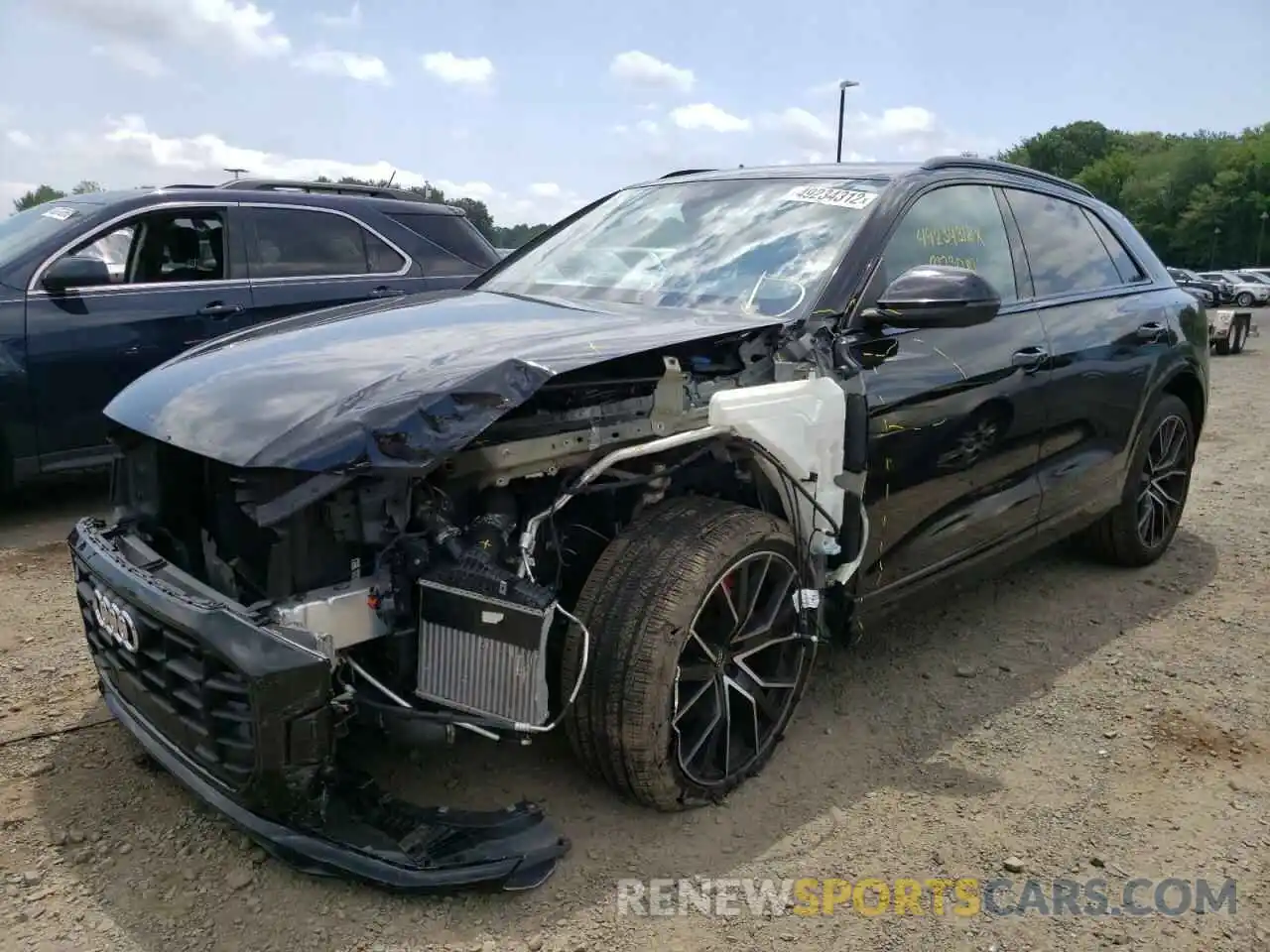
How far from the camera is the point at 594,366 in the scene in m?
2.48

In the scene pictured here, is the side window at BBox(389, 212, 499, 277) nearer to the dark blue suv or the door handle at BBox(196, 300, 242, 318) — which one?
the dark blue suv

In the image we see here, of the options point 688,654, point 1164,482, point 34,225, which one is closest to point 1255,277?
point 1164,482

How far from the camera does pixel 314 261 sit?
20.4 feet

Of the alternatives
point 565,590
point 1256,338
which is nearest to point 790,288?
point 565,590

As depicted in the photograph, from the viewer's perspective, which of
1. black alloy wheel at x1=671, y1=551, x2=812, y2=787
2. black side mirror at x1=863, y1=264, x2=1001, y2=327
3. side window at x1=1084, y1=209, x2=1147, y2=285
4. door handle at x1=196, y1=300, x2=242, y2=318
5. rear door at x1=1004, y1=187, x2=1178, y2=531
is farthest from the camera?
door handle at x1=196, y1=300, x2=242, y2=318

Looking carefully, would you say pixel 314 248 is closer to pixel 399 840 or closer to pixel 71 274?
pixel 71 274

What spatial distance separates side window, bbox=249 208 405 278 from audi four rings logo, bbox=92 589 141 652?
12.5 ft

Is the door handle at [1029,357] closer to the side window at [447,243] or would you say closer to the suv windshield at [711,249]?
the suv windshield at [711,249]

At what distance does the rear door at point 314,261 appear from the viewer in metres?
5.96

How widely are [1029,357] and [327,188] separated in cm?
482

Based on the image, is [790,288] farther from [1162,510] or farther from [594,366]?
[1162,510]

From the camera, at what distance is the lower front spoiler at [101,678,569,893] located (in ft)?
7.33

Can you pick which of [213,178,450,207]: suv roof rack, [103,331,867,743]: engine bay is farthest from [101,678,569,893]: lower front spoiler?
[213,178,450,207]: suv roof rack

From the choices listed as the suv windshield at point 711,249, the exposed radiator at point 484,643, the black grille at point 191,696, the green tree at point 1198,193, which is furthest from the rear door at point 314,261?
the green tree at point 1198,193
